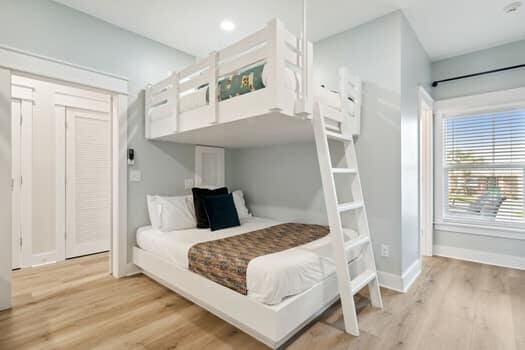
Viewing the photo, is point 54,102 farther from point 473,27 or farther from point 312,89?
point 473,27

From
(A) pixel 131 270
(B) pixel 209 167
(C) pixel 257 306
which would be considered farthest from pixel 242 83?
(A) pixel 131 270

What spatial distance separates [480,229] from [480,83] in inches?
70.3

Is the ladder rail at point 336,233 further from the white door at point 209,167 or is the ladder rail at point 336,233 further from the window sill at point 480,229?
the window sill at point 480,229

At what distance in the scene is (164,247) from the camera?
2.45m

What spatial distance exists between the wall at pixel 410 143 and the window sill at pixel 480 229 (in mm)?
850

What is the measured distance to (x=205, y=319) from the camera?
6.55ft

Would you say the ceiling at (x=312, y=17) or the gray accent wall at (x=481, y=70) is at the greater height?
the ceiling at (x=312, y=17)

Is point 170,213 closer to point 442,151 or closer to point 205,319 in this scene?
point 205,319

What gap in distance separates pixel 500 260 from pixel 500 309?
1360mm

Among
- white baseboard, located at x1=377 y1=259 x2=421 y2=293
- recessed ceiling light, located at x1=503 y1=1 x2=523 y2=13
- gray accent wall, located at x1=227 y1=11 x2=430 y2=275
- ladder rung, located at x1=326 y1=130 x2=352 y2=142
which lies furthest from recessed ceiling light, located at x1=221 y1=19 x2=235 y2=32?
white baseboard, located at x1=377 y1=259 x2=421 y2=293

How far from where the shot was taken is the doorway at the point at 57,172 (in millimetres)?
3100

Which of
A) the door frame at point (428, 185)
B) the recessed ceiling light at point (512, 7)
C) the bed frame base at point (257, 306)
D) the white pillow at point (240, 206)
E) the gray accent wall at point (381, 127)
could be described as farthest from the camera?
the door frame at point (428, 185)

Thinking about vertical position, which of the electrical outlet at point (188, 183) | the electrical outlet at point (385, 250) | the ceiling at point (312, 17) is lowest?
the electrical outlet at point (385, 250)

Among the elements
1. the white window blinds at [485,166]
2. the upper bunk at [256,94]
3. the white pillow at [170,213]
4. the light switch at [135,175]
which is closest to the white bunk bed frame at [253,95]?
the upper bunk at [256,94]
